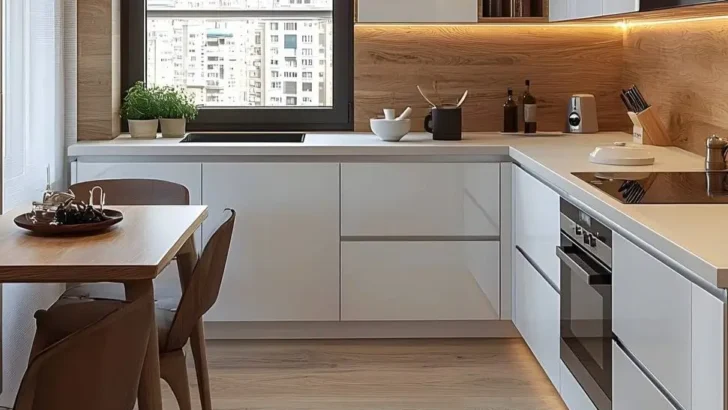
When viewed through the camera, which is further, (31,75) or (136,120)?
(136,120)

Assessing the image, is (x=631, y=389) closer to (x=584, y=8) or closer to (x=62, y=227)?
(x=62, y=227)

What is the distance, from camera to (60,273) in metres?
2.36

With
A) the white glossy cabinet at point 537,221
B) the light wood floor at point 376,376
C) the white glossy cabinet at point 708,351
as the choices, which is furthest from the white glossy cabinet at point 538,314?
the white glossy cabinet at point 708,351

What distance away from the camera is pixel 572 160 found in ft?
12.1

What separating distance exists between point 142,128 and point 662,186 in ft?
7.88

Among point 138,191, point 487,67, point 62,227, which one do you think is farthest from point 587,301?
point 487,67

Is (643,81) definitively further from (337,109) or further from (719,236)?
(719,236)

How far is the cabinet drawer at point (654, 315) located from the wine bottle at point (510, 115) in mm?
2199

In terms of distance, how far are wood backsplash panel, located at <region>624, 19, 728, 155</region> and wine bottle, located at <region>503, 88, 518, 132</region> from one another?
1.78ft

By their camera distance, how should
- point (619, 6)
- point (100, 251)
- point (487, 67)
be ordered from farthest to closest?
1. point (487, 67)
2. point (619, 6)
3. point (100, 251)

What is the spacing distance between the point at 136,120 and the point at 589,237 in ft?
7.69

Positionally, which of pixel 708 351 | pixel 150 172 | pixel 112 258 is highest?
pixel 150 172

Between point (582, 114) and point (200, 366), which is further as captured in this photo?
point (582, 114)

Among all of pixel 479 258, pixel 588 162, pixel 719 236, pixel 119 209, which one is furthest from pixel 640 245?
pixel 479 258
